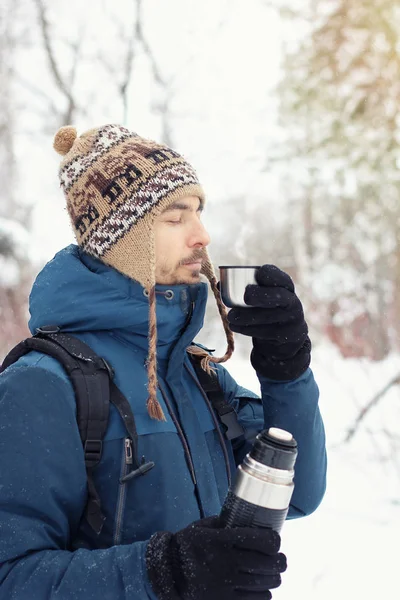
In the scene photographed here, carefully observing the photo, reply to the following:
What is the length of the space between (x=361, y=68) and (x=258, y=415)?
554 centimetres

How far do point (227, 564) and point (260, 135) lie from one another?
28.0ft

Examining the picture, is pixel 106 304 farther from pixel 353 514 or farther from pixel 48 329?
pixel 353 514

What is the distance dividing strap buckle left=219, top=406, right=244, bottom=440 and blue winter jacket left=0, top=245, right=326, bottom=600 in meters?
0.03

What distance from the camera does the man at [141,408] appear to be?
47.0 inches

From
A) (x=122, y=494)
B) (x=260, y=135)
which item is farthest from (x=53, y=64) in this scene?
(x=122, y=494)

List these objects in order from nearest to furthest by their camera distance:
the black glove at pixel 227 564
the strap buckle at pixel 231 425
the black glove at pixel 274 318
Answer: the black glove at pixel 227 564, the black glove at pixel 274 318, the strap buckle at pixel 231 425

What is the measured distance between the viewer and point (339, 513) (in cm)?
525

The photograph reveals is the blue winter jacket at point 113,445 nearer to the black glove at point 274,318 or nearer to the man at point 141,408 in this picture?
the man at point 141,408

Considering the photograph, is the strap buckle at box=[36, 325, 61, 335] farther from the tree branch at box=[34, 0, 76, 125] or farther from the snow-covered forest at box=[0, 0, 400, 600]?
the tree branch at box=[34, 0, 76, 125]

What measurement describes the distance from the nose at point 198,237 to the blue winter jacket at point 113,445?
139 millimetres

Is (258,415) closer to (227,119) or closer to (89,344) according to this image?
(89,344)

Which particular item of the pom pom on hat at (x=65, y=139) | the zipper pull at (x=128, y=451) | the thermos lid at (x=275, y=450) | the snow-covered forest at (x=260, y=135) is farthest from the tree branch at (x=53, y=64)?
the thermos lid at (x=275, y=450)

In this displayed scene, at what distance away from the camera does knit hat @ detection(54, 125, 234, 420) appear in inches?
68.5

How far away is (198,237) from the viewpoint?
180cm
